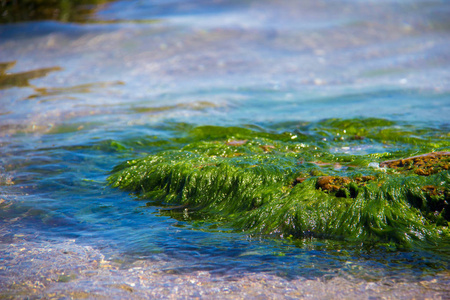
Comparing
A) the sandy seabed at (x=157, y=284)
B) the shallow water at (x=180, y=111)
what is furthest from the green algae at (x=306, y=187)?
the sandy seabed at (x=157, y=284)

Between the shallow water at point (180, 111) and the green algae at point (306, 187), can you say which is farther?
the green algae at point (306, 187)

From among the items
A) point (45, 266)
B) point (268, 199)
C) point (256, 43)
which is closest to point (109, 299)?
point (45, 266)

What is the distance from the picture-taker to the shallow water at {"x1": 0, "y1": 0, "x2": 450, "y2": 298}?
2791mm

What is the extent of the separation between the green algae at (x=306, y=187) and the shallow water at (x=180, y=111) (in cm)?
20

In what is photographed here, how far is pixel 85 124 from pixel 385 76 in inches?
225

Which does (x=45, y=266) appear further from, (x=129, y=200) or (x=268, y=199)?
A: (x=268, y=199)

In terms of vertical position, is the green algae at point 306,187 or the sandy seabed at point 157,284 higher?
the green algae at point 306,187

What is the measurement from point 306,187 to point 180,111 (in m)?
3.83

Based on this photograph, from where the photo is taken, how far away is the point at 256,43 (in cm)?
1058

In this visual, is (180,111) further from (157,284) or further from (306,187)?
(157,284)

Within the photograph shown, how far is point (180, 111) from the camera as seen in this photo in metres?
6.98

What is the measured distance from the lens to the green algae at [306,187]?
3.21m

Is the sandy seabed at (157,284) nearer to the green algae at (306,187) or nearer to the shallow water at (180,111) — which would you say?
the shallow water at (180,111)

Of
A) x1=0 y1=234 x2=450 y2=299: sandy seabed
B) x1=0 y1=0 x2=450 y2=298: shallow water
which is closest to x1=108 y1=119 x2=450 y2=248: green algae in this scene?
x1=0 y1=0 x2=450 y2=298: shallow water
